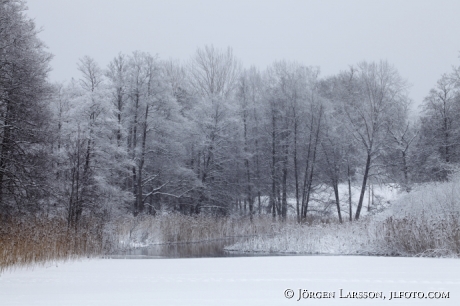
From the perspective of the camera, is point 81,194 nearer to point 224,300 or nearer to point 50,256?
point 50,256

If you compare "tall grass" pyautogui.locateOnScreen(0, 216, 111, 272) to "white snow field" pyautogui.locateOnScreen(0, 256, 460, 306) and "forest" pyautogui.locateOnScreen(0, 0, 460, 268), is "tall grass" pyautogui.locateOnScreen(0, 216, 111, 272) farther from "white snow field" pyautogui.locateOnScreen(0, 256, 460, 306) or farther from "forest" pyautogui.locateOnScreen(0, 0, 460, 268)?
"forest" pyautogui.locateOnScreen(0, 0, 460, 268)

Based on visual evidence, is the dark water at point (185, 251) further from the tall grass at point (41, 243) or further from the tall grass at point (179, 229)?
the tall grass at point (41, 243)

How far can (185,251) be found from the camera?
18359 mm

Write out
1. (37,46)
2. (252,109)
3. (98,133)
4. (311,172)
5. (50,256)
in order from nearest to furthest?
(50,256) < (37,46) < (98,133) < (311,172) < (252,109)

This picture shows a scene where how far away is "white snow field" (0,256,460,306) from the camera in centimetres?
585

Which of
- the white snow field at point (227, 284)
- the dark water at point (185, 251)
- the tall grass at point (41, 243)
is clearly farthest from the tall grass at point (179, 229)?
the white snow field at point (227, 284)

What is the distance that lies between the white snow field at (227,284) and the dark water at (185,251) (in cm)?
672

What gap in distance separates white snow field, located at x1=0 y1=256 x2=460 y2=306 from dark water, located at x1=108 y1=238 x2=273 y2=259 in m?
6.72

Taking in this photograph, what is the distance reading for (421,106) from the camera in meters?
33.9

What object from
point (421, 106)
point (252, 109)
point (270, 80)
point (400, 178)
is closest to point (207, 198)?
point (252, 109)

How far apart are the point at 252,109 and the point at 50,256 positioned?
1023 inches

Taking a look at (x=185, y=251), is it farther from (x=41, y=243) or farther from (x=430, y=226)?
(x=430, y=226)

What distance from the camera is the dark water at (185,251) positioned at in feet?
54.3

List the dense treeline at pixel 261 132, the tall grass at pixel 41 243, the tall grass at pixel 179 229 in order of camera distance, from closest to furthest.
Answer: the tall grass at pixel 41 243, the tall grass at pixel 179 229, the dense treeline at pixel 261 132
